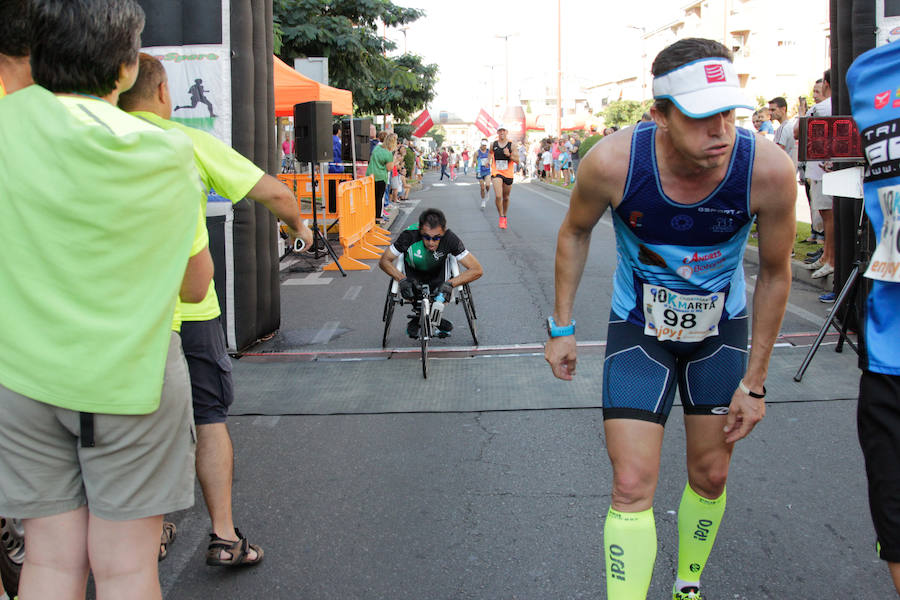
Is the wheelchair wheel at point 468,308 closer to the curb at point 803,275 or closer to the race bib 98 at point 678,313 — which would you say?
the curb at point 803,275

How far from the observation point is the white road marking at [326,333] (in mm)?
8031

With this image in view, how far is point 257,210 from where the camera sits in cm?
754

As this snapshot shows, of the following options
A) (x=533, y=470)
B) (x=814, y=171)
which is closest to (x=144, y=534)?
(x=533, y=470)

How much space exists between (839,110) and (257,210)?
5.17 meters

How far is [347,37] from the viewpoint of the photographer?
22.0 metres

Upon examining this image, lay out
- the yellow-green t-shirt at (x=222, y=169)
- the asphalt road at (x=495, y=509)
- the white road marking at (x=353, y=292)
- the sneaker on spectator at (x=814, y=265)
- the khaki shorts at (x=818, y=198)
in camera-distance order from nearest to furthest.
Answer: the yellow-green t-shirt at (x=222, y=169), the asphalt road at (x=495, y=509), the khaki shorts at (x=818, y=198), the sneaker on spectator at (x=814, y=265), the white road marking at (x=353, y=292)

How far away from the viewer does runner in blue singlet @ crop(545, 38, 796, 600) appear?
8.55 feet

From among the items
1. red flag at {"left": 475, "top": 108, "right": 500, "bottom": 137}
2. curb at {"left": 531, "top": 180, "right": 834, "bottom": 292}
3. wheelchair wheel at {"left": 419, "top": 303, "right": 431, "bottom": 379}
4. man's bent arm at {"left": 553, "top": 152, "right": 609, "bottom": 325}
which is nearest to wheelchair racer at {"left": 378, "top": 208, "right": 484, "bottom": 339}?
wheelchair wheel at {"left": 419, "top": 303, "right": 431, "bottom": 379}

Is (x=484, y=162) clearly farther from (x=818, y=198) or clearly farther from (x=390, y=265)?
(x=390, y=265)

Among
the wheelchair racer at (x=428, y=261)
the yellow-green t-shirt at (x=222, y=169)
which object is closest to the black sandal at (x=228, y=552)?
the yellow-green t-shirt at (x=222, y=169)

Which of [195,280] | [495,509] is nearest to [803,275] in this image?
[495,509]

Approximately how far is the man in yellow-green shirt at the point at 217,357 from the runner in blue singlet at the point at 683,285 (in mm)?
1163

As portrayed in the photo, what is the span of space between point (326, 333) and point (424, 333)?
1.92 m

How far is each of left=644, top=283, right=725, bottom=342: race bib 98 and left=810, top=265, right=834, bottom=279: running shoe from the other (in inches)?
302
